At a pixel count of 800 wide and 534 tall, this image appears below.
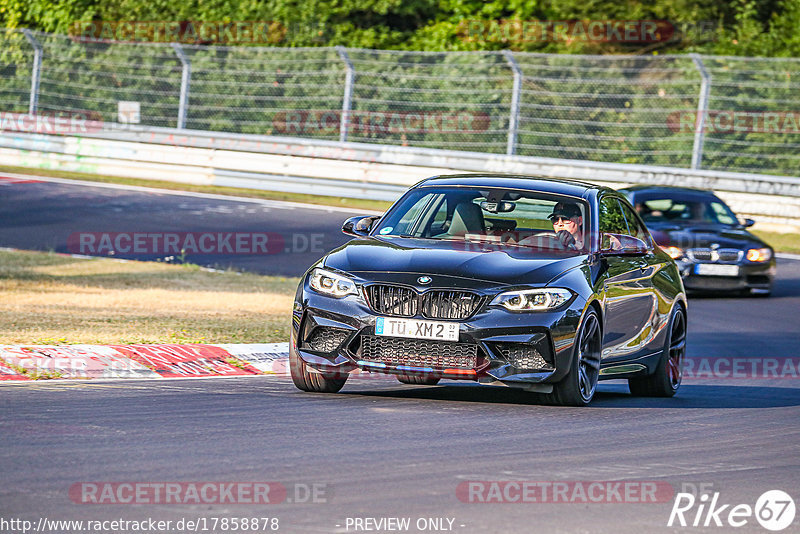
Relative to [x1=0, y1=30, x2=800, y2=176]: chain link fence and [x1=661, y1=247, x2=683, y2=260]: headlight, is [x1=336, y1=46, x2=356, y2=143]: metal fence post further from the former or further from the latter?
[x1=661, y1=247, x2=683, y2=260]: headlight

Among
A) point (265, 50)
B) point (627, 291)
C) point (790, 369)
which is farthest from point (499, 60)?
point (627, 291)

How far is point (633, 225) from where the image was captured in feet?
37.3

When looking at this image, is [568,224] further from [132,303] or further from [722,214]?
[722,214]

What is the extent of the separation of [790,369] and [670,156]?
1443cm

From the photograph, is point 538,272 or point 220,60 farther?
point 220,60

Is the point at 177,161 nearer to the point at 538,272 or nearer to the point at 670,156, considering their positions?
the point at 670,156

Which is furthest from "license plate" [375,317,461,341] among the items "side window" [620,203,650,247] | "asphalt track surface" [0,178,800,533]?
"side window" [620,203,650,247]

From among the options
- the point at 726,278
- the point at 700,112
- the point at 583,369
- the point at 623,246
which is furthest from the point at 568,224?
the point at 700,112

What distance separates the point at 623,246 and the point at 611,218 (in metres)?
0.68

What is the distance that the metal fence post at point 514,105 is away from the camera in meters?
27.6

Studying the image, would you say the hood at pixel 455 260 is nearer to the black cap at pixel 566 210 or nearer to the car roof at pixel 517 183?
the black cap at pixel 566 210

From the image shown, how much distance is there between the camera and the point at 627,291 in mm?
10219

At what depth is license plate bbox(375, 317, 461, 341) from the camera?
8.77 metres

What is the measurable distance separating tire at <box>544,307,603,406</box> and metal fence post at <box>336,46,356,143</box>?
1984 centimetres
